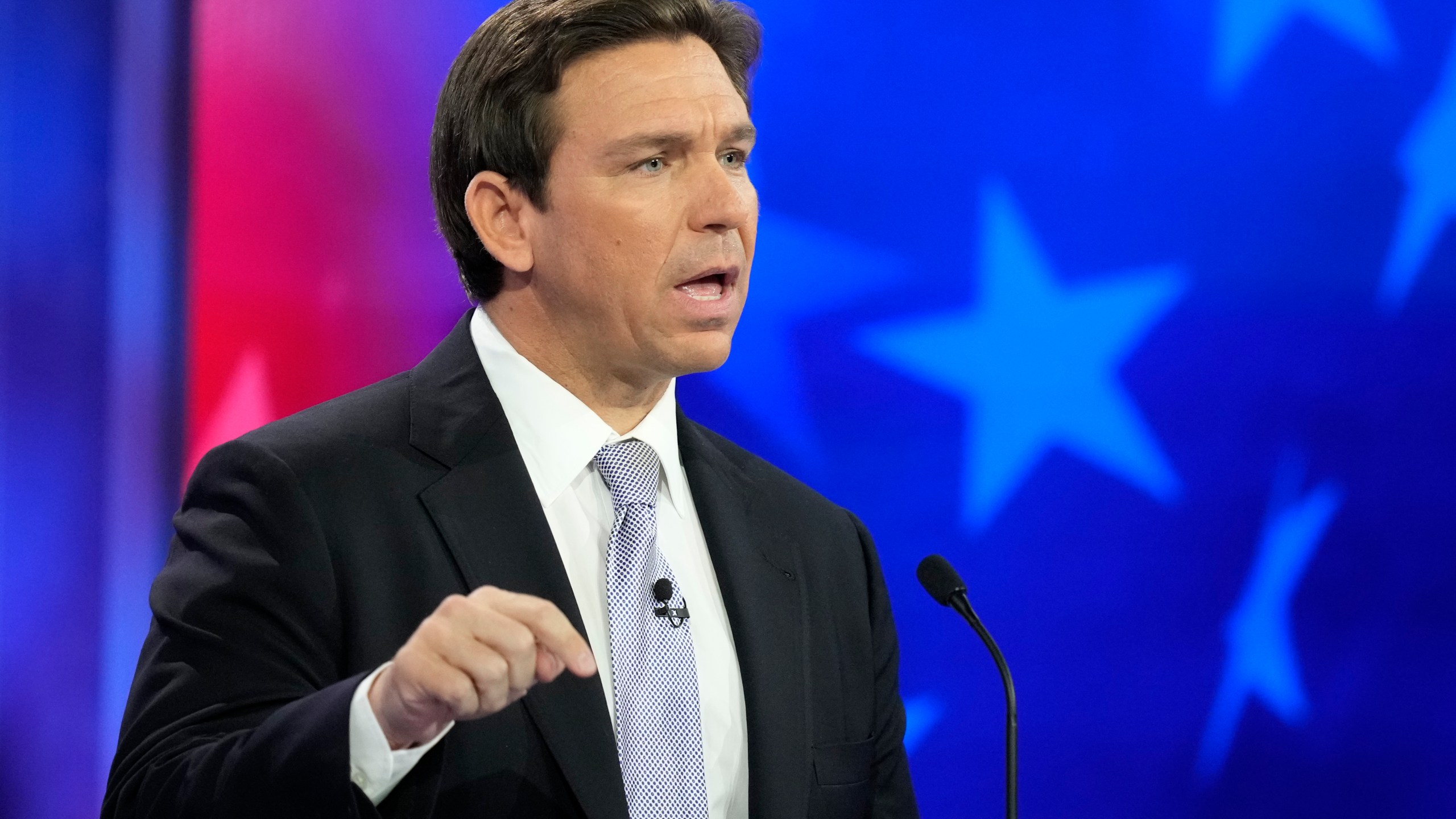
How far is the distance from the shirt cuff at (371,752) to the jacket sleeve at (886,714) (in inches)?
31.4

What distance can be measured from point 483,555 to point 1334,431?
64.3 inches

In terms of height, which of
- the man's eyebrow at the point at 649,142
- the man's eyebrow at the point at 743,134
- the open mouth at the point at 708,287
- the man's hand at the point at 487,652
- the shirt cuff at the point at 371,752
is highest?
the man's eyebrow at the point at 743,134

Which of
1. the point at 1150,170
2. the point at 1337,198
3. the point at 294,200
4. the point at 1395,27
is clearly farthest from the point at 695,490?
the point at 1395,27

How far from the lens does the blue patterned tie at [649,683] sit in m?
1.58

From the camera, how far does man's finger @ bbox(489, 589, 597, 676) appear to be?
1122mm

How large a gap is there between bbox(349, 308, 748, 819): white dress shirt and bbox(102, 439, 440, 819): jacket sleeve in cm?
29

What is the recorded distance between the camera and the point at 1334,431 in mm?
2484

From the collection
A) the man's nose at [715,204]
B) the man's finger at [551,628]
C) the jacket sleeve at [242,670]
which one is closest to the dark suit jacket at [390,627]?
A: the jacket sleeve at [242,670]

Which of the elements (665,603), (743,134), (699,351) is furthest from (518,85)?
(665,603)

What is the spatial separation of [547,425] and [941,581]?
20.5 inches

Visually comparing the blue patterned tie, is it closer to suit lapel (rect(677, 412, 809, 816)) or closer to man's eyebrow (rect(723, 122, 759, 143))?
suit lapel (rect(677, 412, 809, 816))

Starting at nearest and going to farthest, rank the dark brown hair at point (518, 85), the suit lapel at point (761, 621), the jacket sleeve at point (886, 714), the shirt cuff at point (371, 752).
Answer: the shirt cuff at point (371, 752) → the suit lapel at point (761, 621) → the dark brown hair at point (518, 85) → the jacket sleeve at point (886, 714)

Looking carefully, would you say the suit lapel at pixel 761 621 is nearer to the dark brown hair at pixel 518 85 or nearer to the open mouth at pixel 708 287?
the open mouth at pixel 708 287

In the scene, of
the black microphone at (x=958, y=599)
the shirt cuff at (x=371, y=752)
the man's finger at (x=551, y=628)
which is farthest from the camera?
the black microphone at (x=958, y=599)
